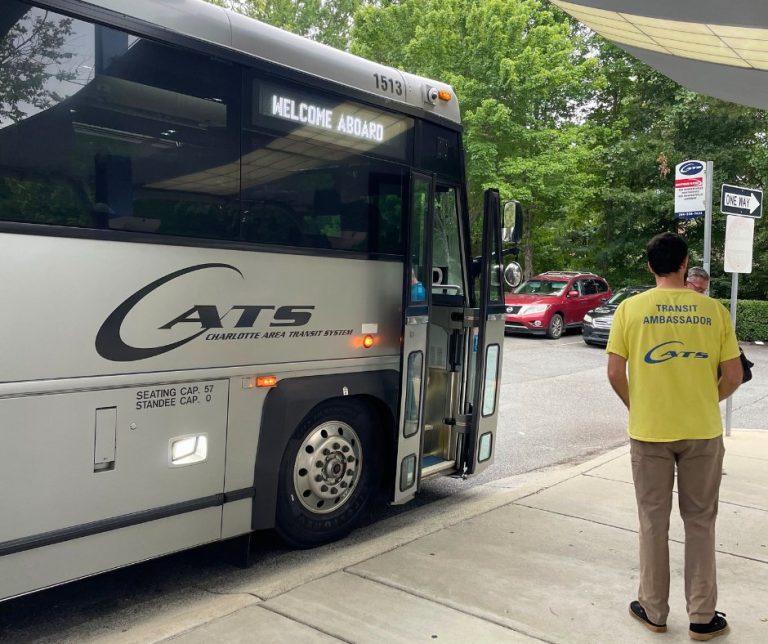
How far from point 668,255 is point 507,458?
473 centimetres

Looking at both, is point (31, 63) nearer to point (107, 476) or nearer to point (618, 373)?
point (107, 476)

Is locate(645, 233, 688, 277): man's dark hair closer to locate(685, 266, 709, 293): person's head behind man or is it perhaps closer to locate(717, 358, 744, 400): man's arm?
locate(717, 358, 744, 400): man's arm

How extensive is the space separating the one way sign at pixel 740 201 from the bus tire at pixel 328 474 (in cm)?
522

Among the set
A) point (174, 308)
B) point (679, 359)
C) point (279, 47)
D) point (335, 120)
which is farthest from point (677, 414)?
point (279, 47)

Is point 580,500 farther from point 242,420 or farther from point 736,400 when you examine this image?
point 736,400

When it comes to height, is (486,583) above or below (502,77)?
below

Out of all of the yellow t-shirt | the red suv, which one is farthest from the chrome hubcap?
the red suv

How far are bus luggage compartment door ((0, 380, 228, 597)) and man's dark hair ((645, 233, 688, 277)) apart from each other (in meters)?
2.41

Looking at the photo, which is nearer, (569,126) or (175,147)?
(175,147)

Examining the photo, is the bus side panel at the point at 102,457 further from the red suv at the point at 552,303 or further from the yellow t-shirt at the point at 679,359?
the red suv at the point at 552,303

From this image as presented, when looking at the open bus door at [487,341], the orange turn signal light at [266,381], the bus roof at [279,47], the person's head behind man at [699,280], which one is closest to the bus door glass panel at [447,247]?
the open bus door at [487,341]

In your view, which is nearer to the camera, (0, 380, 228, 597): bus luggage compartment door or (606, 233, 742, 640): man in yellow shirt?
(0, 380, 228, 597): bus luggage compartment door

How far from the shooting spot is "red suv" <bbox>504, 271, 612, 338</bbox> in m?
20.2

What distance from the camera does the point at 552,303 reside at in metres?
20.4
